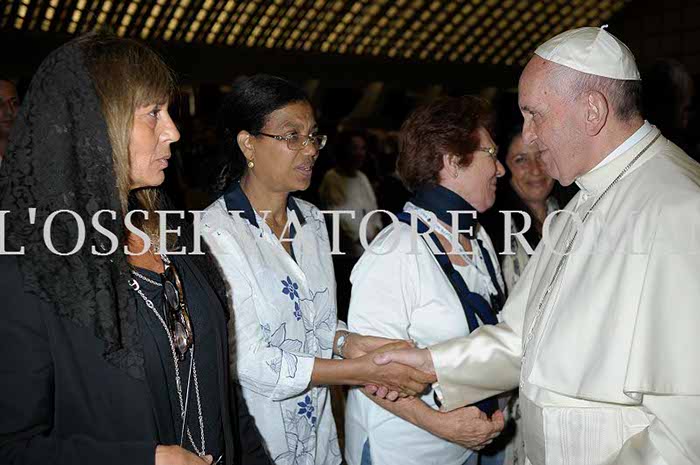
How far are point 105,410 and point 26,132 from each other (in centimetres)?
54

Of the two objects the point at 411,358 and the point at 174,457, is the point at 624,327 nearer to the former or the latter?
the point at 411,358

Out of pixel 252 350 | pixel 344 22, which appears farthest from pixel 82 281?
pixel 344 22

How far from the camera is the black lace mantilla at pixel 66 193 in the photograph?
125 cm

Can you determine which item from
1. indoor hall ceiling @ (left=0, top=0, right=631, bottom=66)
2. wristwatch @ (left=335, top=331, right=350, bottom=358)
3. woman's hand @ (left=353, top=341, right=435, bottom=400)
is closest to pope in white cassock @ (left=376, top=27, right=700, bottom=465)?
woman's hand @ (left=353, top=341, right=435, bottom=400)

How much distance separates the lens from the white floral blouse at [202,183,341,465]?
2.06 meters

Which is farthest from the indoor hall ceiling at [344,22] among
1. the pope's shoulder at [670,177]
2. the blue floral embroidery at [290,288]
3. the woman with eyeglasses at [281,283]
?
the pope's shoulder at [670,177]

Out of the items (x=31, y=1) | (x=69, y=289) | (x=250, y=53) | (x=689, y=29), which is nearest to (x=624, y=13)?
(x=689, y=29)

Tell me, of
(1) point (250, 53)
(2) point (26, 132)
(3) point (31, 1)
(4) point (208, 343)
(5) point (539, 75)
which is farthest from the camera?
(1) point (250, 53)

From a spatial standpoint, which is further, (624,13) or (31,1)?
(624,13)

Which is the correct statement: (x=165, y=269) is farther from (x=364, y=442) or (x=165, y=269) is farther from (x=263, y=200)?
(x=364, y=442)

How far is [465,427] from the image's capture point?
2.21 meters

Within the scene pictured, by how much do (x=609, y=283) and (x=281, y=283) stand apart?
976 millimetres

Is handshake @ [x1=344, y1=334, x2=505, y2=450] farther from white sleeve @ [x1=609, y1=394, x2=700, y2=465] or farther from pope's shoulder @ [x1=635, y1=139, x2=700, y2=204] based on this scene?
pope's shoulder @ [x1=635, y1=139, x2=700, y2=204]

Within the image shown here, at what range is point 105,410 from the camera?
1.32 meters
